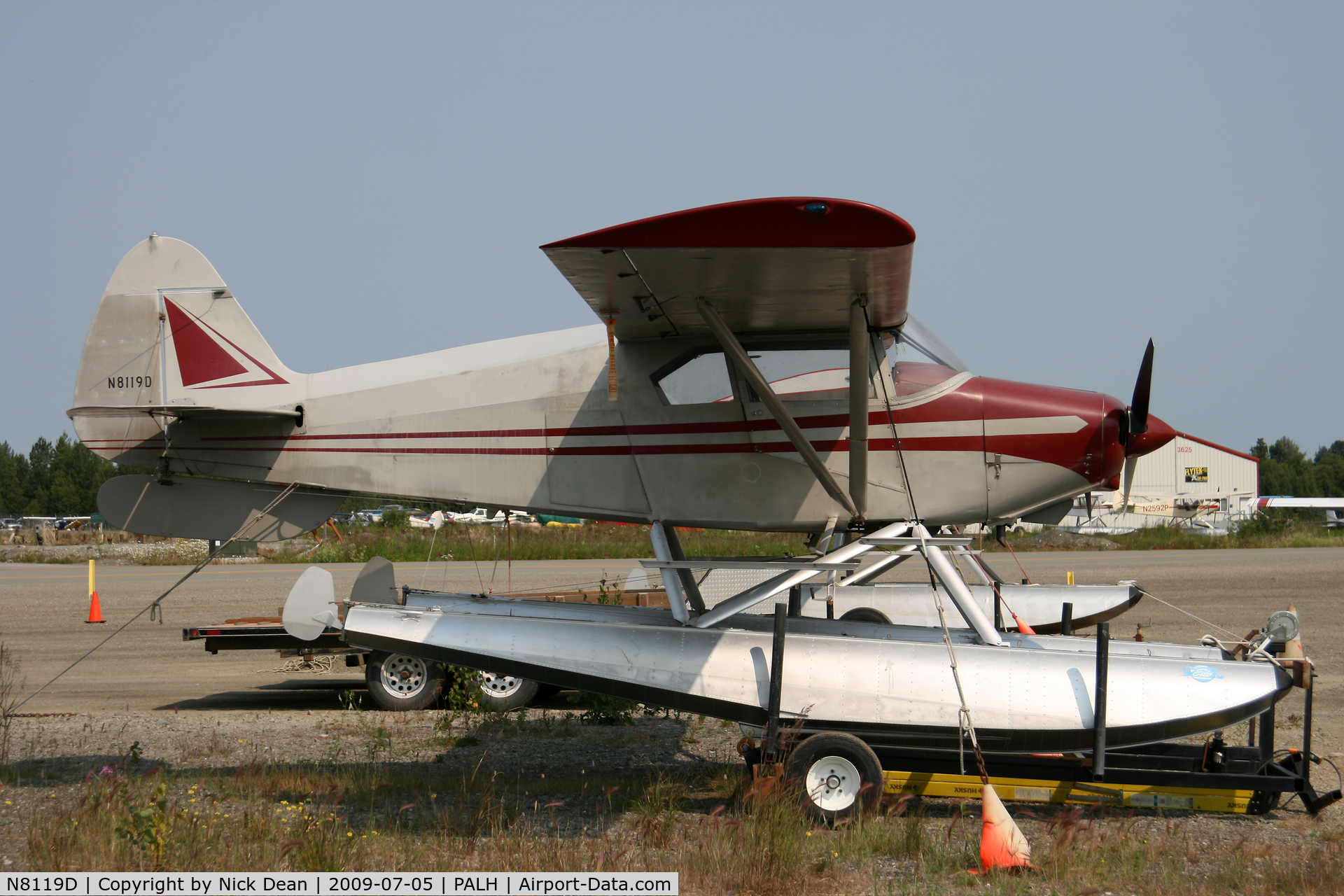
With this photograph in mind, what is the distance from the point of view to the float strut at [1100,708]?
5090 mm

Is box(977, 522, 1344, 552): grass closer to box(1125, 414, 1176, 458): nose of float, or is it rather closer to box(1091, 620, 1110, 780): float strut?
box(1125, 414, 1176, 458): nose of float

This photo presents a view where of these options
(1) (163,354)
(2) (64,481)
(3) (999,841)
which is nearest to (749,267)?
(3) (999,841)

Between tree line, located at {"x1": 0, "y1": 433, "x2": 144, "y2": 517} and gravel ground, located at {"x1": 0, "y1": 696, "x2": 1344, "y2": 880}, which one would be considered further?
tree line, located at {"x1": 0, "y1": 433, "x2": 144, "y2": 517}

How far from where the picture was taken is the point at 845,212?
14.9 feet

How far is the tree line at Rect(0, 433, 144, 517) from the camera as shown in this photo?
294ft

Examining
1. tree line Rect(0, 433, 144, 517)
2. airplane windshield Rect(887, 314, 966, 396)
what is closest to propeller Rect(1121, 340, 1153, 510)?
airplane windshield Rect(887, 314, 966, 396)

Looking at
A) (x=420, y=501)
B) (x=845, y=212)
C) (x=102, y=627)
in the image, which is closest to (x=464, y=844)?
(x=420, y=501)

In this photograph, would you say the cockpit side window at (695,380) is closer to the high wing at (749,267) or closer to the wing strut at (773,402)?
the high wing at (749,267)

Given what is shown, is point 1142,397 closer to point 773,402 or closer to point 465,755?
point 773,402

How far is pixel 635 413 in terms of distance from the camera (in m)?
6.67

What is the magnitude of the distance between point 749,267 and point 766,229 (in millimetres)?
645

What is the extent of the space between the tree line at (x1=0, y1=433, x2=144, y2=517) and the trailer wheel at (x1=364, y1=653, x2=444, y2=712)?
89.4 meters

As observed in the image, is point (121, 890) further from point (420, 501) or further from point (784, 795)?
point (420, 501)

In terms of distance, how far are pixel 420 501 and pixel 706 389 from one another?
99.2 inches
